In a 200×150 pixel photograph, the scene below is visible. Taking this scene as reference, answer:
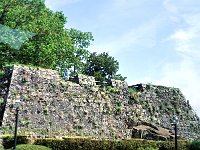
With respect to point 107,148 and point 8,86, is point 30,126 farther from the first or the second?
point 107,148

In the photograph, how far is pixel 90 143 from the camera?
2291cm

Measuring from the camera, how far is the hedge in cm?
2131

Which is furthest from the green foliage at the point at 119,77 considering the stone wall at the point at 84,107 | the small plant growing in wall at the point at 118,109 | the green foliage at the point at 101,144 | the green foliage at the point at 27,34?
the green foliage at the point at 101,144

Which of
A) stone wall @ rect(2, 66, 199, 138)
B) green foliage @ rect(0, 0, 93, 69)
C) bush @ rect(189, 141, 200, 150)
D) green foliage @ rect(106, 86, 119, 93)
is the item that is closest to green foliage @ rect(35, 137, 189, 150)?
bush @ rect(189, 141, 200, 150)

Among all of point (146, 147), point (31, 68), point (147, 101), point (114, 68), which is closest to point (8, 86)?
point (31, 68)

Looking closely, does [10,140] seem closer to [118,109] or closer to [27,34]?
[118,109]

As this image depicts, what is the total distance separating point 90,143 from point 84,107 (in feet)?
14.0

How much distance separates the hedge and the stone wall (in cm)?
137

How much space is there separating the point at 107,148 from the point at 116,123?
460 centimetres

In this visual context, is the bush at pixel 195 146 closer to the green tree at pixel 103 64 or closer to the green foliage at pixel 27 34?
the green foliage at pixel 27 34

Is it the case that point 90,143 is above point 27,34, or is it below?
below

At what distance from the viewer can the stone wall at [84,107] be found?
24.3 metres

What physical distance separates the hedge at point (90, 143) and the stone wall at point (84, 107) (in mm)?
1366

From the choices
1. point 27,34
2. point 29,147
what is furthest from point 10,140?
point 27,34
